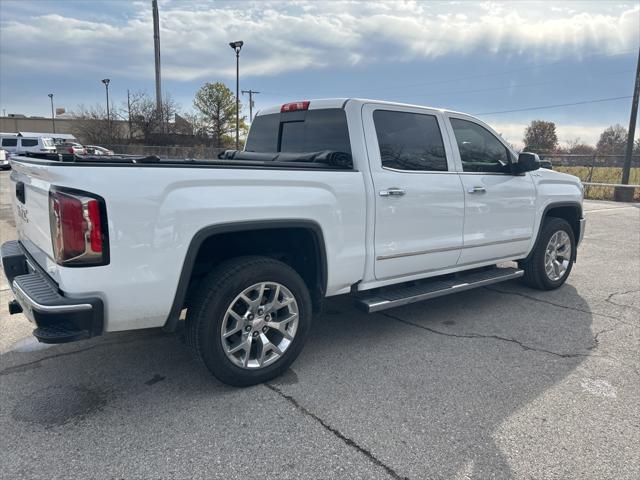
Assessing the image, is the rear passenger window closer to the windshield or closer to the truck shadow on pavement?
the windshield

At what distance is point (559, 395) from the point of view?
331 centimetres

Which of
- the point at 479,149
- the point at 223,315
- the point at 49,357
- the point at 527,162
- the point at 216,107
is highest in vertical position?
the point at 216,107

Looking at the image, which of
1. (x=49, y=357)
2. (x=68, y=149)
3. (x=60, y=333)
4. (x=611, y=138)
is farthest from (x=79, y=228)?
(x=611, y=138)

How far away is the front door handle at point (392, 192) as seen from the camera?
3.81 metres

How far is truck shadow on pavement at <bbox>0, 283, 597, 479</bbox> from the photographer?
108 inches

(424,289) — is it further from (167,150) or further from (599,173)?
(167,150)

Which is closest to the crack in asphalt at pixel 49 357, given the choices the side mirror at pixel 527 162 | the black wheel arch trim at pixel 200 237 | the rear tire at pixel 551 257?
the black wheel arch trim at pixel 200 237

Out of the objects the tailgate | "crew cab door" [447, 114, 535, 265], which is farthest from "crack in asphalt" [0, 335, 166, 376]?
"crew cab door" [447, 114, 535, 265]

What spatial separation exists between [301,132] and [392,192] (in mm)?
1108

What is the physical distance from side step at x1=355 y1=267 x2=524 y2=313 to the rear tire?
0.52 metres

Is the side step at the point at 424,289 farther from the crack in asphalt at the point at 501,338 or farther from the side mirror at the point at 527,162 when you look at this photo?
the side mirror at the point at 527,162

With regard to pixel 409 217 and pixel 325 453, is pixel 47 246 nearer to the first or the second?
pixel 325 453

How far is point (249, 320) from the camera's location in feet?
10.8

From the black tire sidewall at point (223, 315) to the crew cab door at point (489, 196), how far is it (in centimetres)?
194
